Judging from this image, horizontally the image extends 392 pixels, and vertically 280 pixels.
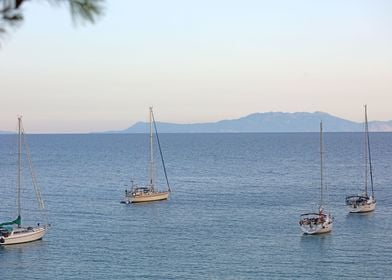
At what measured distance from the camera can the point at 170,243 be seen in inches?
2292

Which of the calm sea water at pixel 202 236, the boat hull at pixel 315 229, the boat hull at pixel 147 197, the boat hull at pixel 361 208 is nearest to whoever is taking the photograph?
the calm sea water at pixel 202 236

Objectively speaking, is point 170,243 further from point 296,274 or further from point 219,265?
point 296,274

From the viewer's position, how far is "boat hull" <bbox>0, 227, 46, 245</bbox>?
57531mm

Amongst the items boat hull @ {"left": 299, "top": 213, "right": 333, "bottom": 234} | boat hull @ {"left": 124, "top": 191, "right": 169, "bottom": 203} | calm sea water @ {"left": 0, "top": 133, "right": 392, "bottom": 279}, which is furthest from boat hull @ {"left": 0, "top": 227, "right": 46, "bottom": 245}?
boat hull @ {"left": 124, "top": 191, "right": 169, "bottom": 203}

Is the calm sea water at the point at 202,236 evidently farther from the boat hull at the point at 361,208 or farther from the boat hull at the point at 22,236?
the boat hull at the point at 361,208

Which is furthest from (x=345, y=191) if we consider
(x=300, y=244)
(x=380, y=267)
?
(x=380, y=267)

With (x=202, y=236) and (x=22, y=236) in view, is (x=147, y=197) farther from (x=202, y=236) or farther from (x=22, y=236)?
(x=22, y=236)

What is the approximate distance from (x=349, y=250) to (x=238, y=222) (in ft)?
56.1

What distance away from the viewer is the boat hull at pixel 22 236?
189 feet

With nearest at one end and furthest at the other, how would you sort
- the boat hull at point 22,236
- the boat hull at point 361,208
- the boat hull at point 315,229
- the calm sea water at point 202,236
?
the calm sea water at point 202,236 < the boat hull at point 22,236 < the boat hull at point 315,229 < the boat hull at point 361,208

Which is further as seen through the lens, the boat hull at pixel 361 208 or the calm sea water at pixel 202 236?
the boat hull at pixel 361 208

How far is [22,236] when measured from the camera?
58.2 m

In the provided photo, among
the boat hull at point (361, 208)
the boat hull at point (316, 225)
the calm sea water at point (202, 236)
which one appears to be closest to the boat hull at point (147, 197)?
the calm sea water at point (202, 236)

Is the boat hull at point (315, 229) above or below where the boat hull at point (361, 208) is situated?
below
